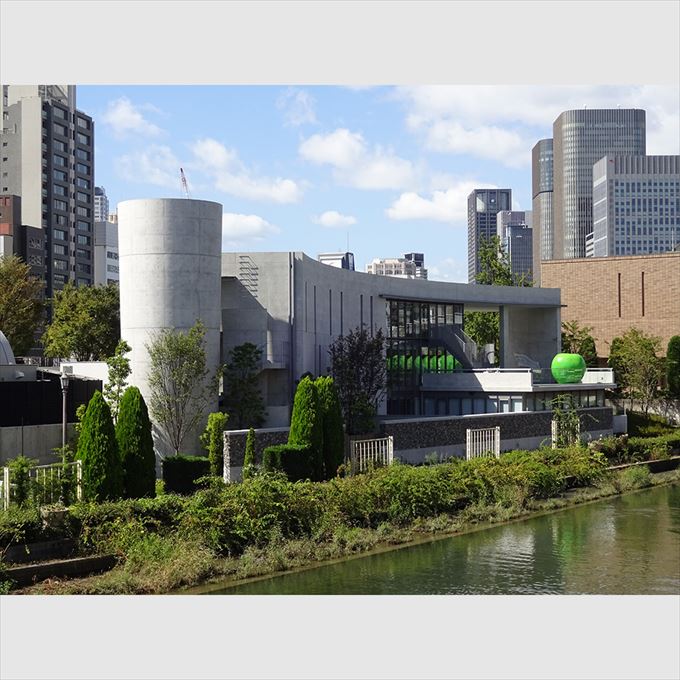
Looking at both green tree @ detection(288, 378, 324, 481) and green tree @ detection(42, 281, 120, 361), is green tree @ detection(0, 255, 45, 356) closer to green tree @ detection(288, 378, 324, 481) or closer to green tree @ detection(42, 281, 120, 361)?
green tree @ detection(42, 281, 120, 361)

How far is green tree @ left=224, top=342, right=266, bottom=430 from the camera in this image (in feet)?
116

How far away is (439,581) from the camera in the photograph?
20.9m

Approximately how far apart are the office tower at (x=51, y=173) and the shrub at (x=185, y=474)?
260 ft

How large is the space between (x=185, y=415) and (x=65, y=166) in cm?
8276

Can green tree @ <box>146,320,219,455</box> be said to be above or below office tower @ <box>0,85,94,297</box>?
below

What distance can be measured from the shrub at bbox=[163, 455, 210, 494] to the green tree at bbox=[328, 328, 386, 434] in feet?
27.2

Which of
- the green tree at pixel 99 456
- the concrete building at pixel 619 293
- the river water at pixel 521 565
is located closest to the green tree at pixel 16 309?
the concrete building at pixel 619 293

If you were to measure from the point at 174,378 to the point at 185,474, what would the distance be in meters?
4.35

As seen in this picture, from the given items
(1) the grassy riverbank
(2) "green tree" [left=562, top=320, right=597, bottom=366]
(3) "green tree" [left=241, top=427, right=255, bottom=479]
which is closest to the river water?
(1) the grassy riverbank

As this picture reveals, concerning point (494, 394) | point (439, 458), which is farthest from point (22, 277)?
point (439, 458)

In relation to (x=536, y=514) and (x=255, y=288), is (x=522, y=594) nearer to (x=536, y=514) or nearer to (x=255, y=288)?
(x=536, y=514)

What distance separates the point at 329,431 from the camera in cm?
3091

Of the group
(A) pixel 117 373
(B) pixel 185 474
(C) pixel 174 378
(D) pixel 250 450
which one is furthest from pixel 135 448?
(A) pixel 117 373

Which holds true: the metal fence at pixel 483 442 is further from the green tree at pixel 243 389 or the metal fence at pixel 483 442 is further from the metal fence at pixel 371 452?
the green tree at pixel 243 389
